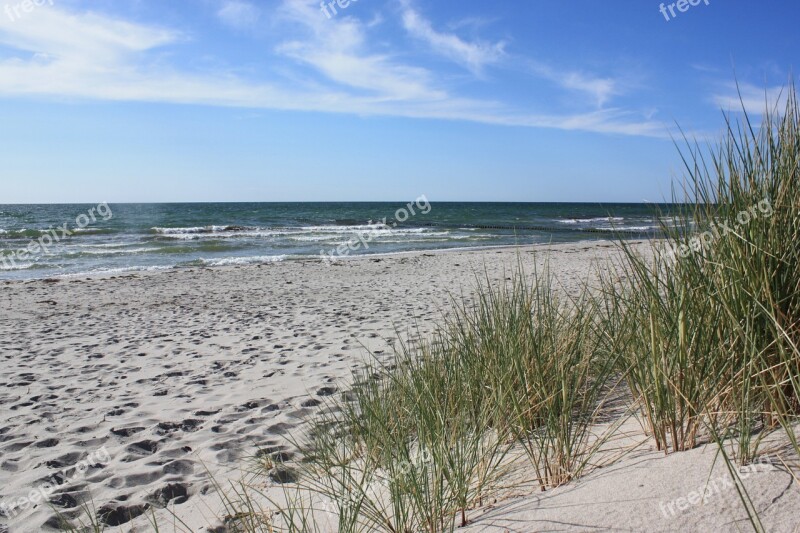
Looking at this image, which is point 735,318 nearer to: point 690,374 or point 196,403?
point 690,374

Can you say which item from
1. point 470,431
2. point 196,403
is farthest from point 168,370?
point 470,431

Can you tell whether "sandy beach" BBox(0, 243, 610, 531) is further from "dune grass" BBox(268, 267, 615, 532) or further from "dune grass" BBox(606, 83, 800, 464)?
"dune grass" BBox(606, 83, 800, 464)

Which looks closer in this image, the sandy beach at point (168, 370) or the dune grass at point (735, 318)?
the dune grass at point (735, 318)

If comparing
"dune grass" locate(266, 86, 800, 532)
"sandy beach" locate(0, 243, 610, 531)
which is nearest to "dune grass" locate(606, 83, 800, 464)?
"dune grass" locate(266, 86, 800, 532)

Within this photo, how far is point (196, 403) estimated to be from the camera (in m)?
4.84

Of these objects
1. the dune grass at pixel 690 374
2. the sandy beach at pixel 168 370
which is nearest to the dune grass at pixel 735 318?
the dune grass at pixel 690 374

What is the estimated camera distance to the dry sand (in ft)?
6.44

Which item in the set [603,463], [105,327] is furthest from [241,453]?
[105,327]

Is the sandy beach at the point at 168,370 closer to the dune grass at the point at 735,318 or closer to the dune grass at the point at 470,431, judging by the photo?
the dune grass at the point at 470,431

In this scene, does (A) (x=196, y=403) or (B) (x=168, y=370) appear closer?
(A) (x=196, y=403)

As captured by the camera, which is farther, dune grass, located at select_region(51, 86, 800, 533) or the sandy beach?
the sandy beach

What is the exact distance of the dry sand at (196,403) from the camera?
1.96 meters

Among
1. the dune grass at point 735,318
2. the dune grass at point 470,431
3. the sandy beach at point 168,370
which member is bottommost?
the sandy beach at point 168,370

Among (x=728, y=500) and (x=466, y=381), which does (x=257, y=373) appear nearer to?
(x=466, y=381)
